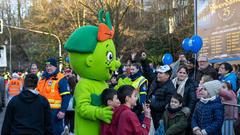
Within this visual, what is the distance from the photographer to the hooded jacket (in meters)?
5.87

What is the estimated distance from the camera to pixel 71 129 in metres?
10.5

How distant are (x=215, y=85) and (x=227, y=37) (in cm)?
823

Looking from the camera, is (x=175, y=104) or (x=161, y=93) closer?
(x=175, y=104)

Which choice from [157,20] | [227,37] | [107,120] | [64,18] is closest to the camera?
[107,120]

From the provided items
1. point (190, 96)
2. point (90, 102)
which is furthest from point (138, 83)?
point (90, 102)

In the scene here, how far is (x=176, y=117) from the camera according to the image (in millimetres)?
6738

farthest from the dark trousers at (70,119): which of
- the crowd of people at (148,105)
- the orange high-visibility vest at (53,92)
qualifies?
the orange high-visibility vest at (53,92)

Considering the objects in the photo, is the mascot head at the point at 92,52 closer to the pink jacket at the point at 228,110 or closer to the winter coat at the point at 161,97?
the winter coat at the point at 161,97

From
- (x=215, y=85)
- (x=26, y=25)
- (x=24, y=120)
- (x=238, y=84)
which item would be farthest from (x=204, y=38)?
(x=26, y=25)

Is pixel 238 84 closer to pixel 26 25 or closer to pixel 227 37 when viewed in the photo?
pixel 227 37

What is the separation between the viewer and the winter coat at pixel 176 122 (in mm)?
6672

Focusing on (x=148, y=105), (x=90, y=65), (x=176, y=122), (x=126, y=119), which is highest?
(x=90, y=65)

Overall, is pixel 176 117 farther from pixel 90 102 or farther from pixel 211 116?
pixel 90 102

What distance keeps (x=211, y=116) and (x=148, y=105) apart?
1.02 metres
